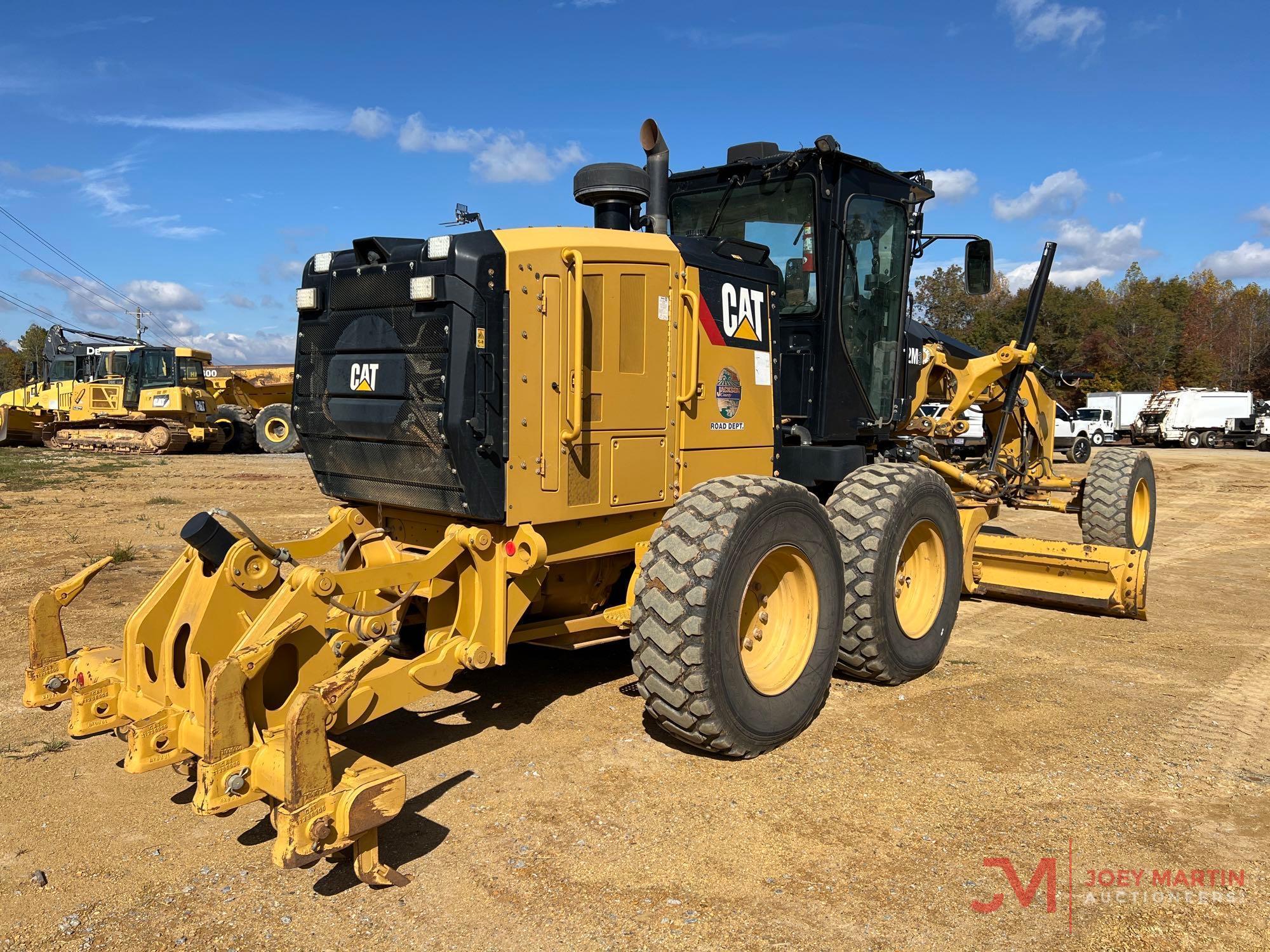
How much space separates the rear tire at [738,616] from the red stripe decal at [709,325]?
841 mm

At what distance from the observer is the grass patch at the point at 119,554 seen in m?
9.30

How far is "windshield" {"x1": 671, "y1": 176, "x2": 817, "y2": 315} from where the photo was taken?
19.4 ft

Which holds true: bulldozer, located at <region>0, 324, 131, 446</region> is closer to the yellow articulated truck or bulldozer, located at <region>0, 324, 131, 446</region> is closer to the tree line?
the yellow articulated truck

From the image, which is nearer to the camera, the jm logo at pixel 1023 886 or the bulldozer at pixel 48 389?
the jm logo at pixel 1023 886

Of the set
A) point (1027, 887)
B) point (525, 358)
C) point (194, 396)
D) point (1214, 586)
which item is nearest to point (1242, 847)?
point (1027, 887)

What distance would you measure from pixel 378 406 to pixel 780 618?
2315 millimetres

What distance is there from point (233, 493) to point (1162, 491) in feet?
60.4

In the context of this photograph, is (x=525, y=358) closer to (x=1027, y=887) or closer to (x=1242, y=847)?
(x=1027, y=887)

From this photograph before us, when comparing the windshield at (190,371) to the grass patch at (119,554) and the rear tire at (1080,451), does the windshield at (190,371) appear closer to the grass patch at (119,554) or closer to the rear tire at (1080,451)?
the grass patch at (119,554)

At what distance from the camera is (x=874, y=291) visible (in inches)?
252

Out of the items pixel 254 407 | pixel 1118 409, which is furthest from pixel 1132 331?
pixel 254 407

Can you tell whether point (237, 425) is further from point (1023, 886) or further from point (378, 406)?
point (1023, 886)

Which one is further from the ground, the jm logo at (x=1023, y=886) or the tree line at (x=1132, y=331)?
the tree line at (x=1132, y=331)

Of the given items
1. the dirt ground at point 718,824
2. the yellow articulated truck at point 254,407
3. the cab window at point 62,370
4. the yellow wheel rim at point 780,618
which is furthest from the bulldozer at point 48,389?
the yellow wheel rim at point 780,618
